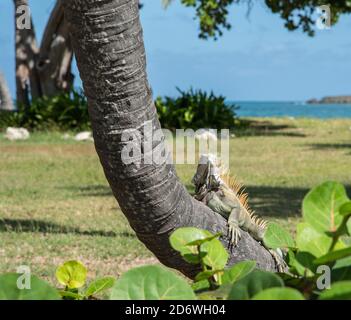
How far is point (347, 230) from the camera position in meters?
1.22

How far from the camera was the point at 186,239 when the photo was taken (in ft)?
4.54

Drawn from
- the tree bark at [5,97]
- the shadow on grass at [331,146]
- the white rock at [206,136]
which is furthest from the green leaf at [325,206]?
the tree bark at [5,97]

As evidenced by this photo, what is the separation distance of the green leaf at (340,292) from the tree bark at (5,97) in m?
26.5

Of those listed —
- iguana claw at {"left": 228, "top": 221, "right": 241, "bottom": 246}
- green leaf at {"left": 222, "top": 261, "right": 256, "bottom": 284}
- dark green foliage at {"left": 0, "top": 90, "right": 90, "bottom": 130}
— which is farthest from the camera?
dark green foliage at {"left": 0, "top": 90, "right": 90, "bottom": 130}

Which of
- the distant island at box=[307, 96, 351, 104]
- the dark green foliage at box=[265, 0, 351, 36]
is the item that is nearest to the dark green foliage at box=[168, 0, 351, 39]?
the dark green foliage at box=[265, 0, 351, 36]

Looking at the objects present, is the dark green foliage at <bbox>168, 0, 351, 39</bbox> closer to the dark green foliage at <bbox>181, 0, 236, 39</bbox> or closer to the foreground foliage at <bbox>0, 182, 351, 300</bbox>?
the dark green foliage at <bbox>181, 0, 236, 39</bbox>

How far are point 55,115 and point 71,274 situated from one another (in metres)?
23.0

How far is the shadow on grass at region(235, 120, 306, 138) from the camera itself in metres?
24.6

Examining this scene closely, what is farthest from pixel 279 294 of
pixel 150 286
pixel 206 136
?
pixel 206 136

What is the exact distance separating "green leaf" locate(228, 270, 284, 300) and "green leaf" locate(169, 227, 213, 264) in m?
0.30

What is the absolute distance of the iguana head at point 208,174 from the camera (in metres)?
4.00

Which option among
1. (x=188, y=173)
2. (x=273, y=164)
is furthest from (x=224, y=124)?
(x=188, y=173)

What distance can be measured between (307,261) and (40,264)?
20.0 feet
